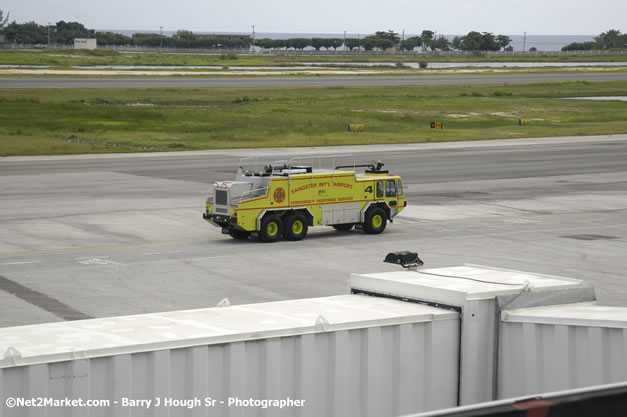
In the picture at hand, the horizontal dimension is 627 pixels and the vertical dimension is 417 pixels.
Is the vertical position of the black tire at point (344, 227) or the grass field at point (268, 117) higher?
the grass field at point (268, 117)

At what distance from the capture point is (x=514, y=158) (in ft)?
213

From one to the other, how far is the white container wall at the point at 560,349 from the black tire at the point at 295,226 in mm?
21713

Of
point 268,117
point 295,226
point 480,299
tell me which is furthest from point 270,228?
point 268,117

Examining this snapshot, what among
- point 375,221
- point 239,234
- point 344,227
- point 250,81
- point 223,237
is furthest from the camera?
point 250,81

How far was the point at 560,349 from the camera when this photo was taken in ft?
36.1

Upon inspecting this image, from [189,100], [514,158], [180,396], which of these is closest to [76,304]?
[180,396]

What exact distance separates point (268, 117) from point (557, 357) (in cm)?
8110

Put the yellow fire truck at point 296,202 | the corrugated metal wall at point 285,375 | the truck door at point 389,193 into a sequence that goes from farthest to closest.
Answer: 1. the truck door at point 389,193
2. the yellow fire truck at point 296,202
3. the corrugated metal wall at point 285,375

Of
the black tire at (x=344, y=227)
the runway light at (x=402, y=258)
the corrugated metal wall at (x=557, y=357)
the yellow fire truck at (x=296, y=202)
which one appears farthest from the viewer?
the black tire at (x=344, y=227)

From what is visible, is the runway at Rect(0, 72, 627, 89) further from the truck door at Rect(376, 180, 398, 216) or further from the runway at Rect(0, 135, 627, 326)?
the truck door at Rect(376, 180, 398, 216)

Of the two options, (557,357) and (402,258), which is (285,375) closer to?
(557,357)

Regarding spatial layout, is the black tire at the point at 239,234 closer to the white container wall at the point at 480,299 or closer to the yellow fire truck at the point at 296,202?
the yellow fire truck at the point at 296,202

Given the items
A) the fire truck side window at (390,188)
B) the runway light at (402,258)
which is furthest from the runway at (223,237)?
the runway light at (402,258)

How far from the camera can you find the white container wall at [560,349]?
10648 mm
